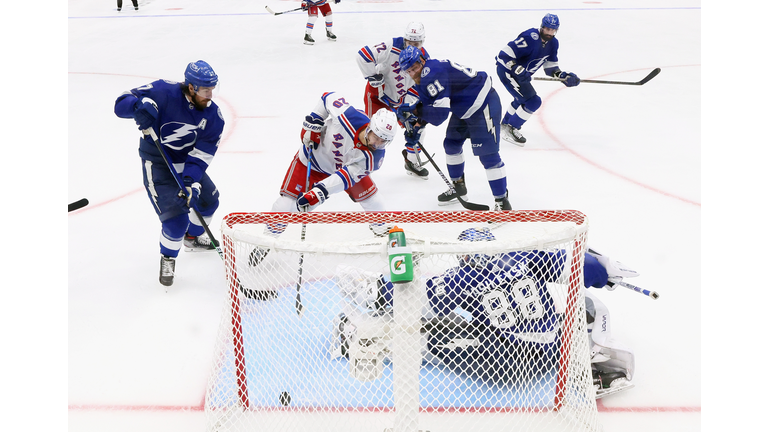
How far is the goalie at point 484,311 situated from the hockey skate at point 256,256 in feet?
0.89

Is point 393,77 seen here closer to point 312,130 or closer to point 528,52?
point 528,52

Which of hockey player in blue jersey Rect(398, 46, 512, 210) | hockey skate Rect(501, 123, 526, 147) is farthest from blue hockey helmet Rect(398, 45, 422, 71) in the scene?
hockey skate Rect(501, 123, 526, 147)

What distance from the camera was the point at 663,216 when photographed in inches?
140

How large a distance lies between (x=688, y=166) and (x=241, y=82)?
4.16 metres

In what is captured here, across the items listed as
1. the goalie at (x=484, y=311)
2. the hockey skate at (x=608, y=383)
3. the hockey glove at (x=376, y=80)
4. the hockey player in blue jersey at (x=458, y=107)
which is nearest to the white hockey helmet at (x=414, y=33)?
the hockey glove at (x=376, y=80)

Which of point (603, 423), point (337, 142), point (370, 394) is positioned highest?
point (337, 142)

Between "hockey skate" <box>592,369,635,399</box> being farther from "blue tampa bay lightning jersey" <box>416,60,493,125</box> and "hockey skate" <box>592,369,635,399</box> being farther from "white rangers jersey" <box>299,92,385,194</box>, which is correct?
"blue tampa bay lightning jersey" <box>416,60,493,125</box>

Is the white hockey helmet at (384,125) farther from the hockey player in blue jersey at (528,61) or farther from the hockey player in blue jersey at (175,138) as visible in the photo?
the hockey player in blue jersey at (528,61)

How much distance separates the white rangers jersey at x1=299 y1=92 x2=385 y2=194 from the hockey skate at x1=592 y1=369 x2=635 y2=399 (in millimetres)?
1292

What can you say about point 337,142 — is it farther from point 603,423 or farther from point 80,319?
point 603,423

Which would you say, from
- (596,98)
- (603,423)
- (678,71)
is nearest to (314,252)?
(603,423)

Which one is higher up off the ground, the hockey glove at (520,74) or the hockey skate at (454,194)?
the hockey glove at (520,74)

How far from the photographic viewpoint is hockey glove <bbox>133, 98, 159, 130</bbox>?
2.59 meters

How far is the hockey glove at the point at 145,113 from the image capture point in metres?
2.59
